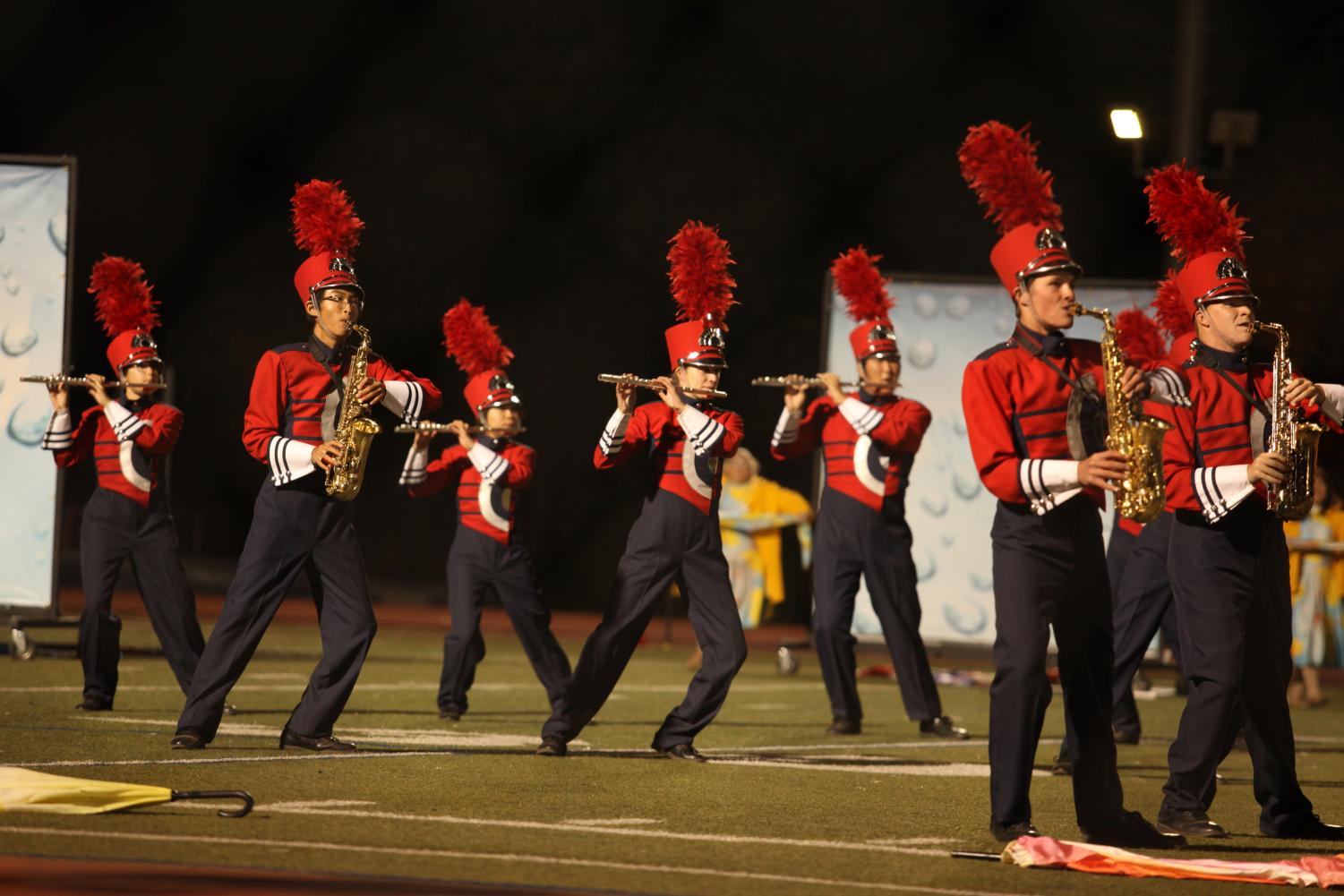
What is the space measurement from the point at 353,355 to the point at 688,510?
1.37 metres

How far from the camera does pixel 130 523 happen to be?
8188 millimetres

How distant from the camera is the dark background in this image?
11.0 m

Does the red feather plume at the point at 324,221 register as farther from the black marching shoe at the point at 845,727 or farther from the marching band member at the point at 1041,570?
the black marching shoe at the point at 845,727

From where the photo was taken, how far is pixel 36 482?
1047cm

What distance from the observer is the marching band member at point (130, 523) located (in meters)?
8.02

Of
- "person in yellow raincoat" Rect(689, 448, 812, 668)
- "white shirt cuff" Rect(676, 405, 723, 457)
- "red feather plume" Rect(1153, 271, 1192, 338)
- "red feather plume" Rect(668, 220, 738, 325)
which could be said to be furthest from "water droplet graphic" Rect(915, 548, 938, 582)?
"white shirt cuff" Rect(676, 405, 723, 457)

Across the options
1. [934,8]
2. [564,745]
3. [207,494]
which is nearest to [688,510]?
[564,745]

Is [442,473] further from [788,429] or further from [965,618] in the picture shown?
[965,618]

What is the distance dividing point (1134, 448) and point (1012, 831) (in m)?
1.07

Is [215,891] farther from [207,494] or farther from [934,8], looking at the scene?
[207,494]

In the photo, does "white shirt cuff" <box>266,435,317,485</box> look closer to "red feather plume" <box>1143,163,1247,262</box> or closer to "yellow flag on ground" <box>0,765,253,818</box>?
"yellow flag on ground" <box>0,765,253,818</box>

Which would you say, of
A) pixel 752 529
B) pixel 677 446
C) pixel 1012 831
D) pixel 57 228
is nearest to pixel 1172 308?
pixel 677 446

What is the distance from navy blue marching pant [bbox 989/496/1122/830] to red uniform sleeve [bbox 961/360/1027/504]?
11cm

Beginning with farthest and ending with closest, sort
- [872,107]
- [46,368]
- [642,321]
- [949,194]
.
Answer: [642,321], [949,194], [872,107], [46,368]
